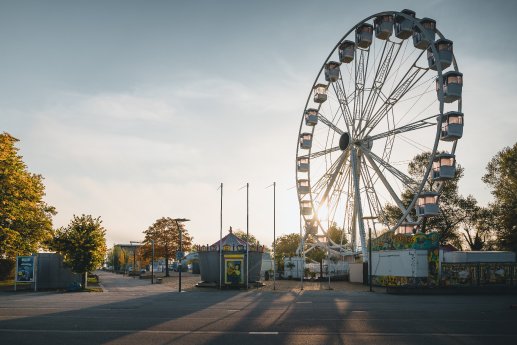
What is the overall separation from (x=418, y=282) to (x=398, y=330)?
27325 mm

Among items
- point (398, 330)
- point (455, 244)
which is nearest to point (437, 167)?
point (398, 330)

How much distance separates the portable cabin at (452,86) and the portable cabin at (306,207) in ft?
66.0

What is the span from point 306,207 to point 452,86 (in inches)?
836

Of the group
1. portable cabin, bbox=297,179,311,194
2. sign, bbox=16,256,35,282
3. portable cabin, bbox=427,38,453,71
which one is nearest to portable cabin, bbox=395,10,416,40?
portable cabin, bbox=427,38,453,71

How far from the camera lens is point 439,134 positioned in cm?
3528

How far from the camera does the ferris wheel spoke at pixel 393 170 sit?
3800cm

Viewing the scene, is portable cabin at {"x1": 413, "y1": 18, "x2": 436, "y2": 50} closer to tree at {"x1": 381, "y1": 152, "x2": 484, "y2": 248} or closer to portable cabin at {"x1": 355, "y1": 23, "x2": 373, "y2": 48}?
portable cabin at {"x1": 355, "y1": 23, "x2": 373, "y2": 48}

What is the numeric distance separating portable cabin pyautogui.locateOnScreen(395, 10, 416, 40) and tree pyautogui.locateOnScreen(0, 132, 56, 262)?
34527 millimetres

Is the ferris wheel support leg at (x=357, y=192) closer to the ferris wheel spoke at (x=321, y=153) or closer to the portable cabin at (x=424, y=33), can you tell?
the ferris wheel spoke at (x=321, y=153)

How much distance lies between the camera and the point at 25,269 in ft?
124

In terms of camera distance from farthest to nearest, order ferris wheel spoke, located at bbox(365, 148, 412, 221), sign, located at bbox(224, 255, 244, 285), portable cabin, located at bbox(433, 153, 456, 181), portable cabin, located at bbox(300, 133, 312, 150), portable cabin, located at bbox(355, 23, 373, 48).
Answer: portable cabin, located at bbox(300, 133, 312, 150) < portable cabin, located at bbox(355, 23, 373, 48) < sign, located at bbox(224, 255, 244, 285) < ferris wheel spoke, located at bbox(365, 148, 412, 221) < portable cabin, located at bbox(433, 153, 456, 181)

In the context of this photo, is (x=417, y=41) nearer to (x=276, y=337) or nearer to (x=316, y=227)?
(x=316, y=227)

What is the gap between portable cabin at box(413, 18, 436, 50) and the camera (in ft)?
124

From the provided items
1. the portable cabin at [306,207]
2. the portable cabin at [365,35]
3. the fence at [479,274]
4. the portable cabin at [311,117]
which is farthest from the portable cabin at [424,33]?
the portable cabin at [306,207]
